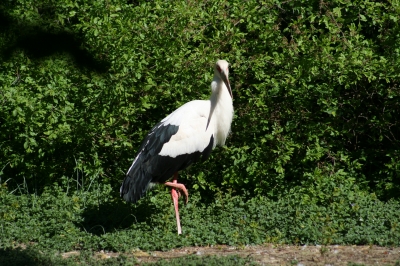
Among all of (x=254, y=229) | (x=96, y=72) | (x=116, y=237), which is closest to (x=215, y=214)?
(x=254, y=229)

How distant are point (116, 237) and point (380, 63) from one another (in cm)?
348

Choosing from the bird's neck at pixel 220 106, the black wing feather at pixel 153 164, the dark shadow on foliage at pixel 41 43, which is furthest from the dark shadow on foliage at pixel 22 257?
the bird's neck at pixel 220 106

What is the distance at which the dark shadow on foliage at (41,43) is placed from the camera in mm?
4281

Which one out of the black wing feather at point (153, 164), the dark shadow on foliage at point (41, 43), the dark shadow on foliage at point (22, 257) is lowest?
the dark shadow on foliage at point (22, 257)

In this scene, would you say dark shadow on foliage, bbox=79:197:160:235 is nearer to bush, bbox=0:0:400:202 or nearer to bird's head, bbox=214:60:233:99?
bush, bbox=0:0:400:202

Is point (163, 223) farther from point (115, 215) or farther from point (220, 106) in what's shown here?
point (220, 106)

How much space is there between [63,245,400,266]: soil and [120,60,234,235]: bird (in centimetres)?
86

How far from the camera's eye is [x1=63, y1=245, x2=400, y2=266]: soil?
5516 mm

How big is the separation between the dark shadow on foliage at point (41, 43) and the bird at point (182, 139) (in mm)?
2516

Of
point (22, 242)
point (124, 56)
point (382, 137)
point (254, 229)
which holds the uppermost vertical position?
point (124, 56)

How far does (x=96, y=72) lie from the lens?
4.69 meters

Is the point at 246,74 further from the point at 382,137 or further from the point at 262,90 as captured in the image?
the point at 382,137

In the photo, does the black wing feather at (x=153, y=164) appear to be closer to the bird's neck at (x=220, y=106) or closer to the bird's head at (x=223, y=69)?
the bird's neck at (x=220, y=106)

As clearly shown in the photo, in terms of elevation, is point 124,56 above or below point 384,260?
above
